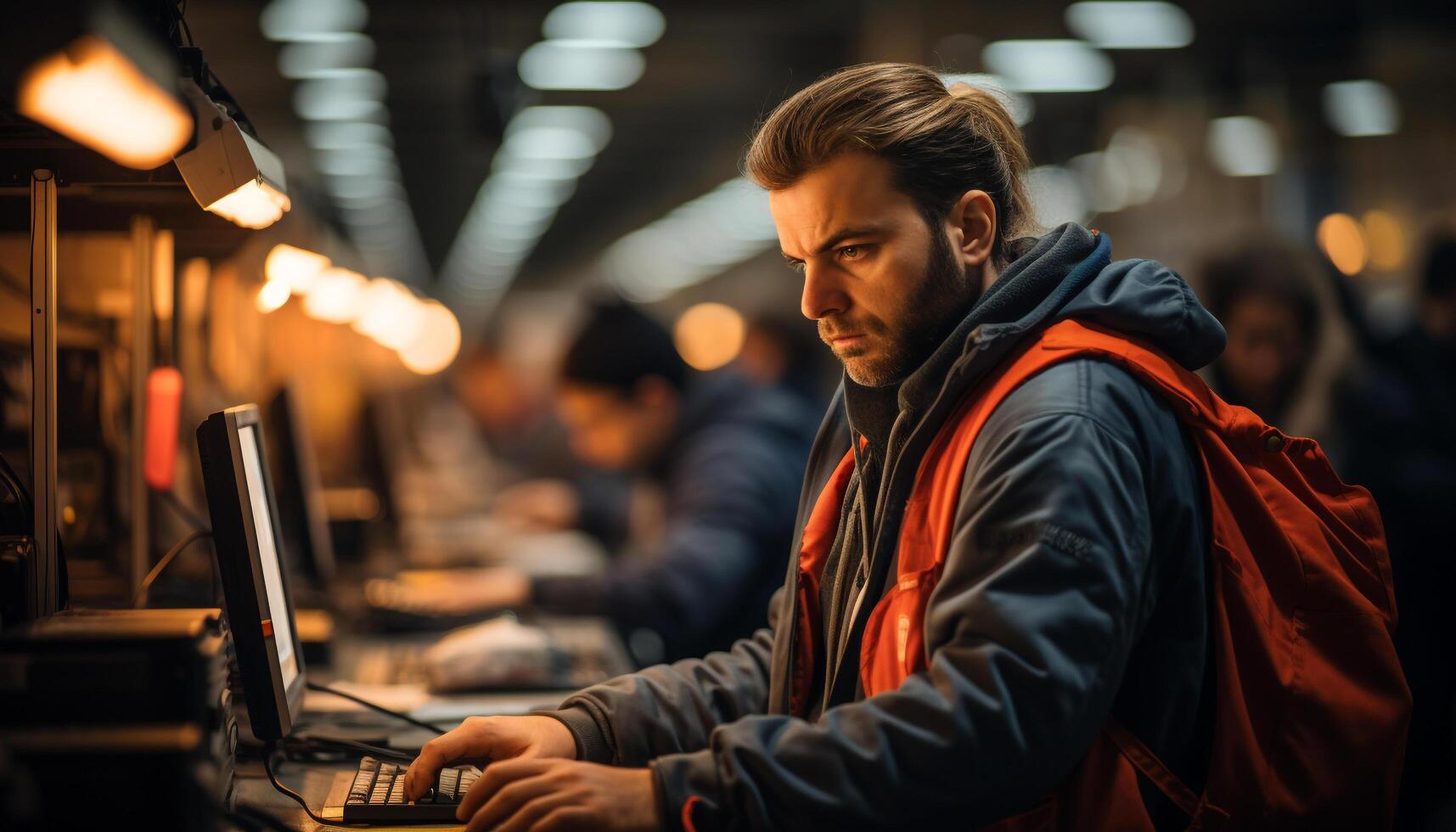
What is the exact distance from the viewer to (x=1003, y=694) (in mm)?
1085

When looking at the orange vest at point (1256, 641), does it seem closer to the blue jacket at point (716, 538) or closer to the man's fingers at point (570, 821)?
the man's fingers at point (570, 821)

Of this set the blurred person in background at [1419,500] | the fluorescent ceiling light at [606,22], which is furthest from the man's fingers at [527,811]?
the fluorescent ceiling light at [606,22]

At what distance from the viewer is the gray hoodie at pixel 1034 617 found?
109 cm

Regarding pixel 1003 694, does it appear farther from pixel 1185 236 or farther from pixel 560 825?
pixel 1185 236

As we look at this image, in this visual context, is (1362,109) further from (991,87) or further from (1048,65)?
(991,87)

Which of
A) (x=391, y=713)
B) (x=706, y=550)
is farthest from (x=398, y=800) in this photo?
(x=706, y=550)

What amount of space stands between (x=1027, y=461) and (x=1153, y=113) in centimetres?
876

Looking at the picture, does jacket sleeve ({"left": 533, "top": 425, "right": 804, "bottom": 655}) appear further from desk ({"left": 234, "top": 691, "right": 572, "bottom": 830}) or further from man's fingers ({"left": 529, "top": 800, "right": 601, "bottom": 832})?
man's fingers ({"left": 529, "top": 800, "right": 601, "bottom": 832})

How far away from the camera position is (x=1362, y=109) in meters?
7.96

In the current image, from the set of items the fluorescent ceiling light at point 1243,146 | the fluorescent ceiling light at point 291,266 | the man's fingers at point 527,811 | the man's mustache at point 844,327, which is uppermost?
the fluorescent ceiling light at point 1243,146

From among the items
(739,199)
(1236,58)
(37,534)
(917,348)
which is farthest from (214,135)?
(739,199)

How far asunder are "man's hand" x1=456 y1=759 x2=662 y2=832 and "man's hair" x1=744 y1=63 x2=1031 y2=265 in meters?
0.76

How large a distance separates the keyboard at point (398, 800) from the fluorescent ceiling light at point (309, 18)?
20.0 ft

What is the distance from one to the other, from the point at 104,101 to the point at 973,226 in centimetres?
101
